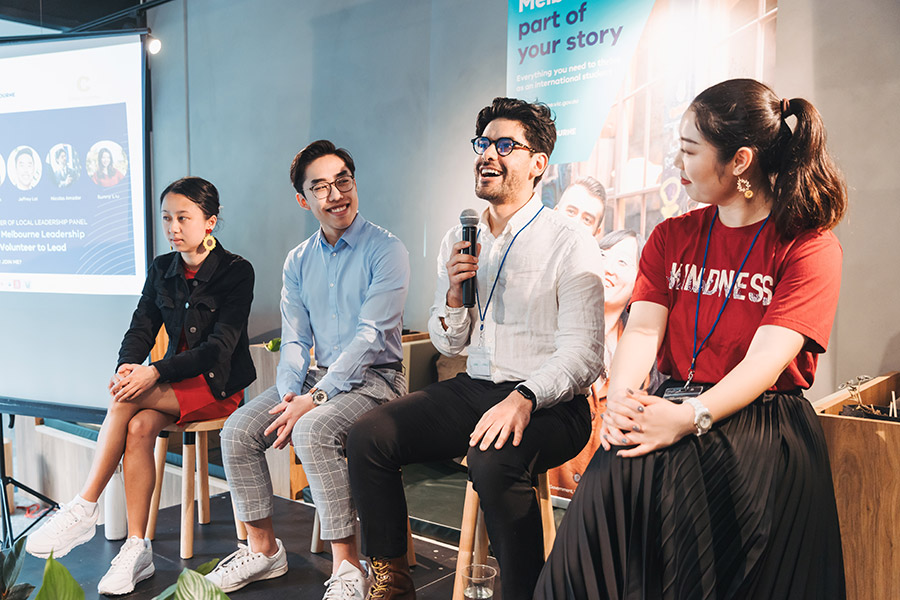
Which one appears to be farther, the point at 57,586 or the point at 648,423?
the point at 648,423

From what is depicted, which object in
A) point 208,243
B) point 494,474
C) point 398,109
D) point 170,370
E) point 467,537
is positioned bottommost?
point 467,537

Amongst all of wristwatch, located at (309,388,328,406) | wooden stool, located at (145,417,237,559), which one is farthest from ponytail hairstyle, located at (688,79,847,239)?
wooden stool, located at (145,417,237,559)

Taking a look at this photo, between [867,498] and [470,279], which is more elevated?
[470,279]

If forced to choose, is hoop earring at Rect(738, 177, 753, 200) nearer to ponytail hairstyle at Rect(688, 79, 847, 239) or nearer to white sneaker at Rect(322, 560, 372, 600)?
ponytail hairstyle at Rect(688, 79, 847, 239)

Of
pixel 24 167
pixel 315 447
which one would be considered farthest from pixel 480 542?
pixel 24 167

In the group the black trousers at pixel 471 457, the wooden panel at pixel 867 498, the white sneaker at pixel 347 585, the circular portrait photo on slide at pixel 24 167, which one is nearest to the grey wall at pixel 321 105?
the circular portrait photo on slide at pixel 24 167

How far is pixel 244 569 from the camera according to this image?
2.29 meters

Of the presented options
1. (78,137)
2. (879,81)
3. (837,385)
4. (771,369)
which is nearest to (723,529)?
(771,369)

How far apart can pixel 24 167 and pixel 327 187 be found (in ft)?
9.28

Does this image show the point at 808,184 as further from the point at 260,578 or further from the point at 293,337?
the point at 260,578

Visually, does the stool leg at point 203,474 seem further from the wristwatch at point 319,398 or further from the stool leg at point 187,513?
the wristwatch at point 319,398

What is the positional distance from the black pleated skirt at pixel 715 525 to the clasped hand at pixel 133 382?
5.34 ft

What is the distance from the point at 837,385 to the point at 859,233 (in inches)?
20.9

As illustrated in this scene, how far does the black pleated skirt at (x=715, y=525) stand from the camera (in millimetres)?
1386
